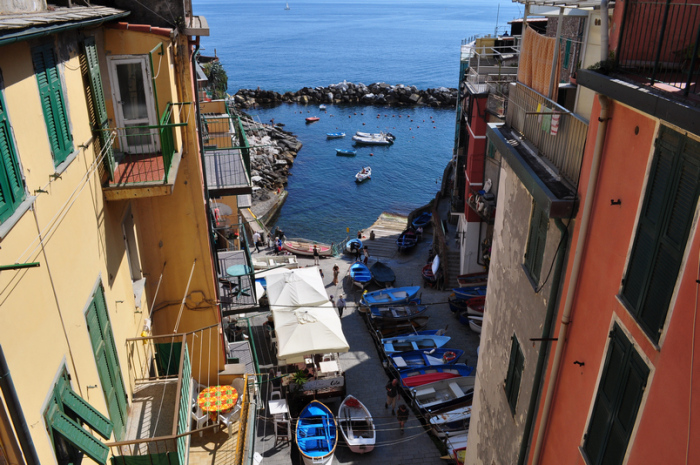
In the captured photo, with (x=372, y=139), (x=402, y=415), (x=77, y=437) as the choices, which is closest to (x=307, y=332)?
(x=402, y=415)

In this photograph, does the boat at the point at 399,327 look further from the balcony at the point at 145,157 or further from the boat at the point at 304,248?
the balcony at the point at 145,157

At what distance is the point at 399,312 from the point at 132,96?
63.9ft

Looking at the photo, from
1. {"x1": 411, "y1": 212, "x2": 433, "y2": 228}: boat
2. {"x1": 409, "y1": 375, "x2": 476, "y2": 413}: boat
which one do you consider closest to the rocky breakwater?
{"x1": 411, "y1": 212, "x2": 433, "y2": 228}: boat

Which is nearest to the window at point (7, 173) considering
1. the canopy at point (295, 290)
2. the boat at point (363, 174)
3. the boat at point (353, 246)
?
the canopy at point (295, 290)

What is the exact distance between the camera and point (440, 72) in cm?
13662

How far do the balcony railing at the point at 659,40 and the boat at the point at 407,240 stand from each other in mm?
32468

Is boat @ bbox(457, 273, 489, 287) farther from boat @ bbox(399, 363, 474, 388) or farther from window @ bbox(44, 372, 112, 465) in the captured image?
window @ bbox(44, 372, 112, 465)

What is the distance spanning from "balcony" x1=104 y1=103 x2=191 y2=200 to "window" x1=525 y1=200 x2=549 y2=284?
6150mm

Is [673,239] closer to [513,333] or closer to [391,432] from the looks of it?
[513,333]

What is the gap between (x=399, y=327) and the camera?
26938mm

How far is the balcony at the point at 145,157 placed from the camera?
378 inches

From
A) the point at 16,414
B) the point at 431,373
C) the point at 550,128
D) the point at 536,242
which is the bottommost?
the point at 431,373

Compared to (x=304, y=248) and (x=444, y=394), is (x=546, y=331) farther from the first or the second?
(x=304, y=248)

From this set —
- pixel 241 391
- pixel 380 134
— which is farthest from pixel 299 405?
pixel 380 134
